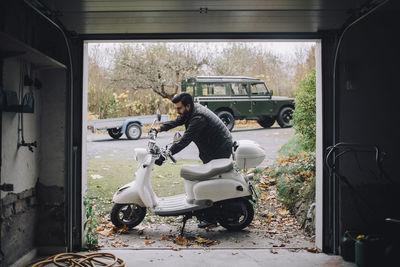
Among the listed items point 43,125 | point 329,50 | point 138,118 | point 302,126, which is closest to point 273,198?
point 302,126

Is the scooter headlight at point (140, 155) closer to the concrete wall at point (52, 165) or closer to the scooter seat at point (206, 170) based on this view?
the scooter seat at point (206, 170)

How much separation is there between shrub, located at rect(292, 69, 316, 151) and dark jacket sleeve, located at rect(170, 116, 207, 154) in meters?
2.13

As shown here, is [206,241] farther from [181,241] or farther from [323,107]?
[323,107]

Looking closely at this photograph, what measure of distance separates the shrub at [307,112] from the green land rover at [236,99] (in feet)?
11.7

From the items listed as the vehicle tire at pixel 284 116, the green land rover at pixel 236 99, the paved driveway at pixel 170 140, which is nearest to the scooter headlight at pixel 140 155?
the paved driveway at pixel 170 140

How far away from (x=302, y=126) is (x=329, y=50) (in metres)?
2.35

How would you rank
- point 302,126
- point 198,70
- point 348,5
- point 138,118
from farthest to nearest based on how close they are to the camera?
point 198,70 → point 138,118 → point 302,126 → point 348,5

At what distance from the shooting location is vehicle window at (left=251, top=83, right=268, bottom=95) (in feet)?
35.0

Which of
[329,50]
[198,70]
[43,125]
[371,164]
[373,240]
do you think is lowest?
[373,240]

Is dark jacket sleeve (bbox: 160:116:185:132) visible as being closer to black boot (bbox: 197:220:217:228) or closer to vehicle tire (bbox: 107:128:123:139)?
black boot (bbox: 197:220:217:228)

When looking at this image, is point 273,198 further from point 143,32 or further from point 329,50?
point 143,32

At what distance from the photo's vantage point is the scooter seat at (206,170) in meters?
4.80

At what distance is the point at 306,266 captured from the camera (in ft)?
12.4

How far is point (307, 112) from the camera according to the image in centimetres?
626
